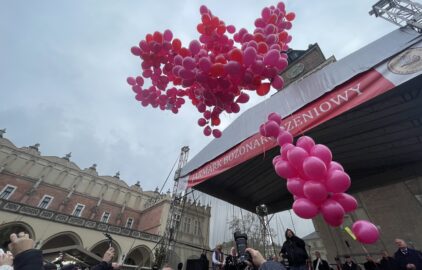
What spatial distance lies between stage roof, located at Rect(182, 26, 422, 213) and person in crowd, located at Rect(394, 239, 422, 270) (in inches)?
58.3

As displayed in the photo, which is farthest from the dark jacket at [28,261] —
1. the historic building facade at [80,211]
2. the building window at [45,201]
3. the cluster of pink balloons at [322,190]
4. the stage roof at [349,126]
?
the building window at [45,201]

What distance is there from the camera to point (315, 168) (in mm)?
1262

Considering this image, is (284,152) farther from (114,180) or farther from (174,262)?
(114,180)

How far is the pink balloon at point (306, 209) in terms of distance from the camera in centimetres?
127

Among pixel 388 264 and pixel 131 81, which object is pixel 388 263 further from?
pixel 131 81

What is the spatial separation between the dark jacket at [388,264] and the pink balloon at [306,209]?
3847 millimetres

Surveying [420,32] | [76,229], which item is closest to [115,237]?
[76,229]

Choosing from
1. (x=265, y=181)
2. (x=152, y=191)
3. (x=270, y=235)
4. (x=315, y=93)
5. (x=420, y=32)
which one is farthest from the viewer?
(x=152, y=191)

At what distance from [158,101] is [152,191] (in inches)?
1128

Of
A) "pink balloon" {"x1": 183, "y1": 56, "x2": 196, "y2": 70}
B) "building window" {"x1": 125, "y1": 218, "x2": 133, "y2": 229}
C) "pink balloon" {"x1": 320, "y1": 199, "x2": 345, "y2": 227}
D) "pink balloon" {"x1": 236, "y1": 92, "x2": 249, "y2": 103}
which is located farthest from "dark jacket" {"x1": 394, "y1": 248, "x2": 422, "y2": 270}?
"building window" {"x1": 125, "y1": 218, "x2": 133, "y2": 229}

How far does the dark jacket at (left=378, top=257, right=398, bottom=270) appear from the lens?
3426mm

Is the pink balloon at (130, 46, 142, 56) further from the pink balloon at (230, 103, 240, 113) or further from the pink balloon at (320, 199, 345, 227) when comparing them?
the pink balloon at (320, 199, 345, 227)

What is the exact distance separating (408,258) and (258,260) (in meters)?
3.79

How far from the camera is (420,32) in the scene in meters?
2.31
